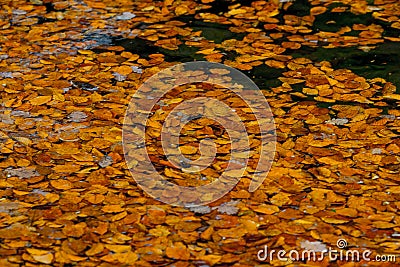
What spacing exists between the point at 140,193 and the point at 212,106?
81 cm

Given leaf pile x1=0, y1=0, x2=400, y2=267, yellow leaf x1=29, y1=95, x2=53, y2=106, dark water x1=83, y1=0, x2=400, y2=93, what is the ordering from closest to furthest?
leaf pile x1=0, y1=0, x2=400, y2=267 → yellow leaf x1=29, y1=95, x2=53, y2=106 → dark water x1=83, y1=0, x2=400, y2=93

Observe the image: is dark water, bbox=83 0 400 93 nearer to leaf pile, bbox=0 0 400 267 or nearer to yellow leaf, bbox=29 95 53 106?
leaf pile, bbox=0 0 400 267

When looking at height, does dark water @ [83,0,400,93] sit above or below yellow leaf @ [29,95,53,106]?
below

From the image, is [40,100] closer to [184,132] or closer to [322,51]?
→ [184,132]

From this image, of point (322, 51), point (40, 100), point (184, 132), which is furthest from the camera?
point (322, 51)

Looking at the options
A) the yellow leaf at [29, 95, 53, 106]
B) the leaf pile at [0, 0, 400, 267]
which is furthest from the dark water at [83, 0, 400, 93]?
the yellow leaf at [29, 95, 53, 106]

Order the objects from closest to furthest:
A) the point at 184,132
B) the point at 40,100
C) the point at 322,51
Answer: the point at 184,132 < the point at 40,100 < the point at 322,51

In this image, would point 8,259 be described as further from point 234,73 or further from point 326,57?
point 326,57

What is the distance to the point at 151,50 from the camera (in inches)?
155

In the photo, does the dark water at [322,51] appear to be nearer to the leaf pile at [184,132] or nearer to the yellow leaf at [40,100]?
the leaf pile at [184,132]

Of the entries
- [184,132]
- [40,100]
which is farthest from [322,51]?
[40,100]

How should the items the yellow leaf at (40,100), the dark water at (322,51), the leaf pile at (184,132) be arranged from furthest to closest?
the dark water at (322,51), the yellow leaf at (40,100), the leaf pile at (184,132)

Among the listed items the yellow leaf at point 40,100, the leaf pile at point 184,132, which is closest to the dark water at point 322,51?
the leaf pile at point 184,132

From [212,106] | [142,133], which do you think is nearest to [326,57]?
[212,106]
